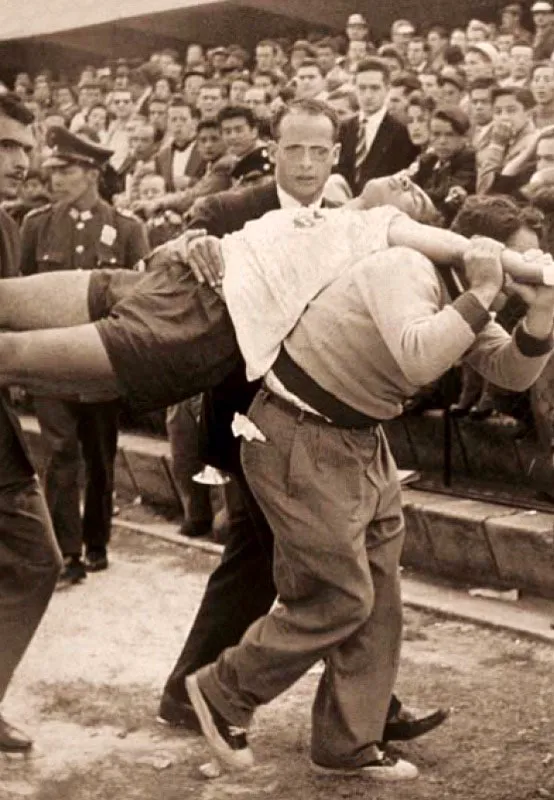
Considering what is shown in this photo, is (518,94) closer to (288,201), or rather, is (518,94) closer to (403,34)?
(403,34)

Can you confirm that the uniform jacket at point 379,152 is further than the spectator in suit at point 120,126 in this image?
No

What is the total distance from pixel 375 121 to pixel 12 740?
5.03 metres

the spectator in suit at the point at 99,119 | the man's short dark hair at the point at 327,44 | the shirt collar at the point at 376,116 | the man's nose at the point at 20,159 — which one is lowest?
the spectator in suit at the point at 99,119

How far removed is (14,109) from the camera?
16.0 feet

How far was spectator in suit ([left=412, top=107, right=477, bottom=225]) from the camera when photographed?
777 centimetres

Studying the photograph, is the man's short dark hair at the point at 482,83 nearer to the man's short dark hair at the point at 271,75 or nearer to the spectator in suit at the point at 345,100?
the spectator in suit at the point at 345,100

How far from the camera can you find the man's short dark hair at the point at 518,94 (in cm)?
857

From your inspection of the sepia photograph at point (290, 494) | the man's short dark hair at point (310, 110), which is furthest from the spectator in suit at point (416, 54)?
the man's short dark hair at point (310, 110)

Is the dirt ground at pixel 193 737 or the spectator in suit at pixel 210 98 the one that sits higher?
the spectator in suit at pixel 210 98

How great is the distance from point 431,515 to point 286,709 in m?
1.88

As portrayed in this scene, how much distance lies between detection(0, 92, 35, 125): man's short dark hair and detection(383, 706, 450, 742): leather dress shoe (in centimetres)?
227

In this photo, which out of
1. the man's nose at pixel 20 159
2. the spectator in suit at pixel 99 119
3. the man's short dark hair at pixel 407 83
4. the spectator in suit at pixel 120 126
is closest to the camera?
the man's nose at pixel 20 159

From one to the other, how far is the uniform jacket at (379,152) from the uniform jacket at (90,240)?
1.45 m

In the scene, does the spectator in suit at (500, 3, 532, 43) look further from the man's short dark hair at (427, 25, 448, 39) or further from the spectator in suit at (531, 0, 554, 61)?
the man's short dark hair at (427, 25, 448, 39)
